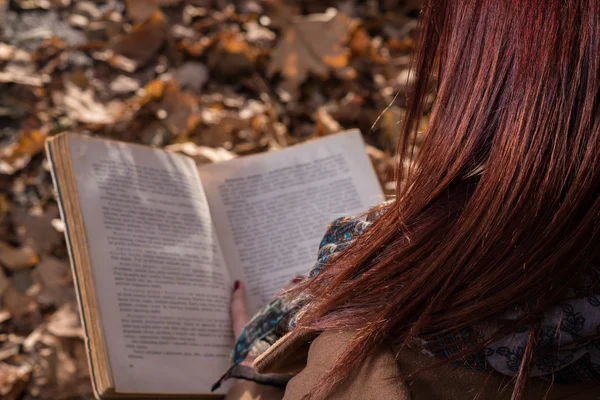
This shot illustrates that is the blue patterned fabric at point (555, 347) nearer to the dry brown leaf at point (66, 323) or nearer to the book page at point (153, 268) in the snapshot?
the book page at point (153, 268)

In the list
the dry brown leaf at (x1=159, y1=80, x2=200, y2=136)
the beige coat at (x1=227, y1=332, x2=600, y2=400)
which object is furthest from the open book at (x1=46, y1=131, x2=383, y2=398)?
the dry brown leaf at (x1=159, y1=80, x2=200, y2=136)

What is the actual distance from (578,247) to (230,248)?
2.42 ft

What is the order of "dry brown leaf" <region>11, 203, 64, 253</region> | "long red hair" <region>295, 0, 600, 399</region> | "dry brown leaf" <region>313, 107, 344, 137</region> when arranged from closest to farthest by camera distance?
"long red hair" <region>295, 0, 600, 399</region>, "dry brown leaf" <region>11, 203, 64, 253</region>, "dry brown leaf" <region>313, 107, 344, 137</region>

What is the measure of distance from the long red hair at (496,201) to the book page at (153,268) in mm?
440

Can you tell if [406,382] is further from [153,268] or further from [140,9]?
[140,9]

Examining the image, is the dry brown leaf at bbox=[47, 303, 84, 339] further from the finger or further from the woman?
the woman

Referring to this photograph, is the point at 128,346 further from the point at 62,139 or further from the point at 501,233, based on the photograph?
the point at 501,233

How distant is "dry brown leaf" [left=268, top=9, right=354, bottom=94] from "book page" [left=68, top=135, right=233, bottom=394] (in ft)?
2.76

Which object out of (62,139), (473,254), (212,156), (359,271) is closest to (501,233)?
(473,254)

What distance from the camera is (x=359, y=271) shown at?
774 mm

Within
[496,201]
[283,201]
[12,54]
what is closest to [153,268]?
[283,201]

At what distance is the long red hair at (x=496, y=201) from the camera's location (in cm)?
69

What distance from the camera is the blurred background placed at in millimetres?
1714

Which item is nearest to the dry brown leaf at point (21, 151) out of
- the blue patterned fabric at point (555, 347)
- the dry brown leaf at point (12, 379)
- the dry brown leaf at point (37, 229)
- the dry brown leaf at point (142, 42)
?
the dry brown leaf at point (37, 229)
